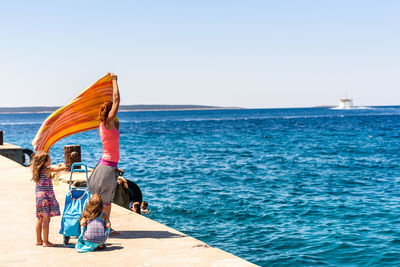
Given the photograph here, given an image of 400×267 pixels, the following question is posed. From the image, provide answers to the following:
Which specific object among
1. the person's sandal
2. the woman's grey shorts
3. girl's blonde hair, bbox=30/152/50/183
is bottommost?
the person's sandal

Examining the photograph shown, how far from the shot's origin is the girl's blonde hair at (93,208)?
18.3 ft

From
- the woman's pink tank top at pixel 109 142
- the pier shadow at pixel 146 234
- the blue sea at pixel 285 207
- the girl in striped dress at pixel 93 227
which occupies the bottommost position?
the blue sea at pixel 285 207

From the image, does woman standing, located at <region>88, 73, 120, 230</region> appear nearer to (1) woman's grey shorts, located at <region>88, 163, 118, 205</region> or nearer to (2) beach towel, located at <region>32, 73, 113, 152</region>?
(1) woman's grey shorts, located at <region>88, 163, 118, 205</region>

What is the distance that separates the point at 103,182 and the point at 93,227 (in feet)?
2.17

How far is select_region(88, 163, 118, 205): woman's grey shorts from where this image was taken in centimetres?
590

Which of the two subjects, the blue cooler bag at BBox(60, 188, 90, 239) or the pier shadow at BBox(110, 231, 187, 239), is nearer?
the blue cooler bag at BBox(60, 188, 90, 239)

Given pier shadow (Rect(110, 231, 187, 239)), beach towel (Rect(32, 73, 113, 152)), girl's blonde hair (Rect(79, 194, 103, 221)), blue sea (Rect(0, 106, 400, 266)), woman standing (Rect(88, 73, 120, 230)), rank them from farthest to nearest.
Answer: blue sea (Rect(0, 106, 400, 266))
beach towel (Rect(32, 73, 113, 152))
pier shadow (Rect(110, 231, 187, 239))
woman standing (Rect(88, 73, 120, 230))
girl's blonde hair (Rect(79, 194, 103, 221))

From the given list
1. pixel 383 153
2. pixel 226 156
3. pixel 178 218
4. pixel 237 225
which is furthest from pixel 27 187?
pixel 383 153

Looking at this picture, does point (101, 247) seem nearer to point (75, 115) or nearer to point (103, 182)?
point (103, 182)

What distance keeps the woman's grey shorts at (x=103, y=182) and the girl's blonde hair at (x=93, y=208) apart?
0.27 metres

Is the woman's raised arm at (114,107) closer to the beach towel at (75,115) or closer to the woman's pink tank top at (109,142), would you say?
the woman's pink tank top at (109,142)

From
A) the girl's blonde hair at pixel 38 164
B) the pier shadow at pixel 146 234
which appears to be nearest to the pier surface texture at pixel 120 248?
the pier shadow at pixel 146 234

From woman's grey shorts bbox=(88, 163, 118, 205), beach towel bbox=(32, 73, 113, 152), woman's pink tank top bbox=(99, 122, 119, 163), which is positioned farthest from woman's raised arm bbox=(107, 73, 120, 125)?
woman's grey shorts bbox=(88, 163, 118, 205)

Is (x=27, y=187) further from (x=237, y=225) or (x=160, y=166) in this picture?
(x=160, y=166)
